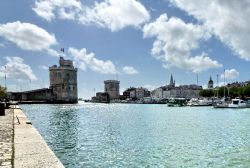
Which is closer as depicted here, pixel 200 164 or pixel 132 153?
pixel 200 164

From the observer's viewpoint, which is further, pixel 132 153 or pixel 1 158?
pixel 132 153

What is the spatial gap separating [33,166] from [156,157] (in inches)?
442

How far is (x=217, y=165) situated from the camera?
20.3 metres

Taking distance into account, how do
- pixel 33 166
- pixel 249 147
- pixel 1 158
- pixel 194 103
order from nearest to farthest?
pixel 33 166, pixel 1 158, pixel 249 147, pixel 194 103

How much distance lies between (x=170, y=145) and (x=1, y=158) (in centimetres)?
1616

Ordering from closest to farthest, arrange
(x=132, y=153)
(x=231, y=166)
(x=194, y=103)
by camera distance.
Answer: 1. (x=231, y=166)
2. (x=132, y=153)
3. (x=194, y=103)

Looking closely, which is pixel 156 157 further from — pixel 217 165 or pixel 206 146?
pixel 206 146

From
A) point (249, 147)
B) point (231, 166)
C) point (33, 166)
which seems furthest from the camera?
point (249, 147)

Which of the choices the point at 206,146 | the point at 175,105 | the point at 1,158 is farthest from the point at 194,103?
the point at 1,158

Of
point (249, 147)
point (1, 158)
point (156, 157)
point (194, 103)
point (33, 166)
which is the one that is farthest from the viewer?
point (194, 103)

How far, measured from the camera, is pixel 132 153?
24.0 m

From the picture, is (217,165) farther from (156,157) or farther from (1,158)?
(1,158)

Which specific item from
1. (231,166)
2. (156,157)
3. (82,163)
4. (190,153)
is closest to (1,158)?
(82,163)

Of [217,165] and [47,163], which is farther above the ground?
→ [47,163]
